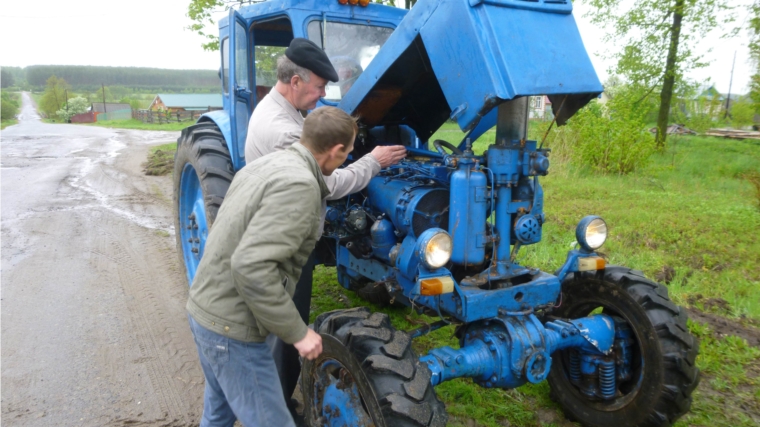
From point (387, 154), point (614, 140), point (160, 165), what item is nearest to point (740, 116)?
point (614, 140)

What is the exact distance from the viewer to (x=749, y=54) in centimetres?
1330

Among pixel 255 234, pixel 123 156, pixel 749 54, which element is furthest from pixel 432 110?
pixel 123 156

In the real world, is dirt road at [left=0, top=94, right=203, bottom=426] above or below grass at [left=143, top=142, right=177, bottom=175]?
below

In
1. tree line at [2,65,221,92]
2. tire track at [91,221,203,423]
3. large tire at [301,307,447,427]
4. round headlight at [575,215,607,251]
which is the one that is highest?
tree line at [2,65,221,92]

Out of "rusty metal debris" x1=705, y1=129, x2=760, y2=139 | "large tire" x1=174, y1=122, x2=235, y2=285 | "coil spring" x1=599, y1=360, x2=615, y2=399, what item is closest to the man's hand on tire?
"coil spring" x1=599, y1=360, x2=615, y2=399

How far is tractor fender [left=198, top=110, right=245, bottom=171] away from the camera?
405 cm

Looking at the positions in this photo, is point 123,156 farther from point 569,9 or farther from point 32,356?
point 569,9

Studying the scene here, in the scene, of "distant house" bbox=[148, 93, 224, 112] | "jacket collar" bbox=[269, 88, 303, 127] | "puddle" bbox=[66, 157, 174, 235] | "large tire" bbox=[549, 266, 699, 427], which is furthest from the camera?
"distant house" bbox=[148, 93, 224, 112]

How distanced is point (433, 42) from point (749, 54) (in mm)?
14023

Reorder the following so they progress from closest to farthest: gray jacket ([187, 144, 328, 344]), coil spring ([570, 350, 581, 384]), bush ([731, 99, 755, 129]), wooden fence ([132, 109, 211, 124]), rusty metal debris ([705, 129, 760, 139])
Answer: gray jacket ([187, 144, 328, 344]), coil spring ([570, 350, 581, 384]), rusty metal debris ([705, 129, 760, 139]), bush ([731, 99, 755, 129]), wooden fence ([132, 109, 211, 124])

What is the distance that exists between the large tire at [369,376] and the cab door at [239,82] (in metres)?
1.81

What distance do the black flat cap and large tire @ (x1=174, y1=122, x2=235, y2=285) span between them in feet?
4.21

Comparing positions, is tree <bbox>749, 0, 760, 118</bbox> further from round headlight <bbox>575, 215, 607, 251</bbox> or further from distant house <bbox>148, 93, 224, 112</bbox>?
distant house <bbox>148, 93, 224, 112</bbox>

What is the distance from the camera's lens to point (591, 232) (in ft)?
9.73
